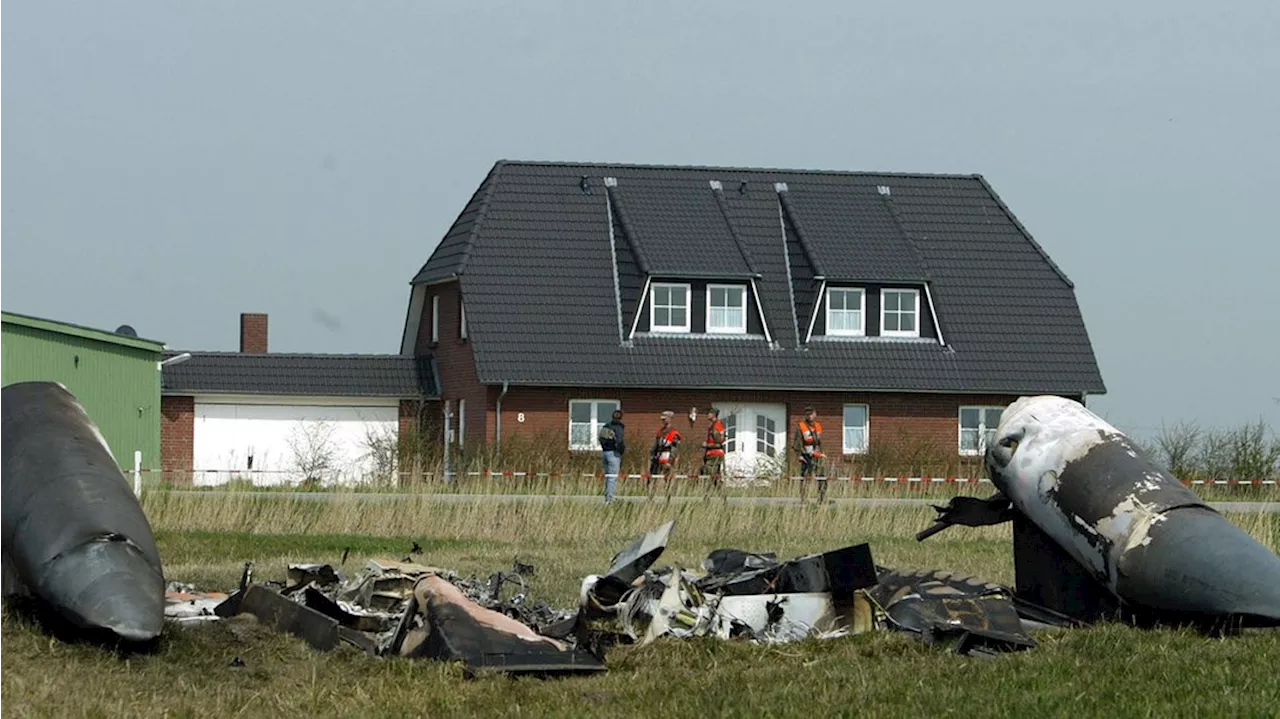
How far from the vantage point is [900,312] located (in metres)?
47.8

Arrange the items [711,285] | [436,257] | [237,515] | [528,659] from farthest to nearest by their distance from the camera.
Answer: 1. [436,257]
2. [711,285]
3. [237,515]
4. [528,659]

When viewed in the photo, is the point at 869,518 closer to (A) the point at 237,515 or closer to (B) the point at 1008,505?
(A) the point at 237,515

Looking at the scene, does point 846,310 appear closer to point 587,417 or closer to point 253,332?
point 587,417

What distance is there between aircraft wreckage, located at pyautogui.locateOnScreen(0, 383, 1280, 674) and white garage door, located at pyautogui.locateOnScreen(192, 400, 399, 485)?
32481 mm

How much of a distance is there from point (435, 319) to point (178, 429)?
7246 millimetres

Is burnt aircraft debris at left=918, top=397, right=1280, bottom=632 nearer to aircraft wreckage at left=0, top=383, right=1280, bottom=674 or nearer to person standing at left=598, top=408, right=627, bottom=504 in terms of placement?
aircraft wreckage at left=0, top=383, right=1280, bottom=674

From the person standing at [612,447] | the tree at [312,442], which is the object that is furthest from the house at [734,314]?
the person standing at [612,447]

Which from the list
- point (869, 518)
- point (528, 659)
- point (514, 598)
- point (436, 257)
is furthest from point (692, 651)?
point (436, 257)

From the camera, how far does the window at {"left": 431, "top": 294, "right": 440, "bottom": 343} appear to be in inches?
1953

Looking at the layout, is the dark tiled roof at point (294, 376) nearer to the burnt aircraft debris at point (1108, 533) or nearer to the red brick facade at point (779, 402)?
the red brick facade at point (779, 402)

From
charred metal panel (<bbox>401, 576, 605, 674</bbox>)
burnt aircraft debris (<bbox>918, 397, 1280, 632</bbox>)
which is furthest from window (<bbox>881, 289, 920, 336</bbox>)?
charred metal panel (<bbox>401, 576, 605, 674</bbox>)

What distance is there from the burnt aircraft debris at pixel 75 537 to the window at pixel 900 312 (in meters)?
36.4

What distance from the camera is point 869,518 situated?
2388 centimetres

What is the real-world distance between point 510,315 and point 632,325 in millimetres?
2857
